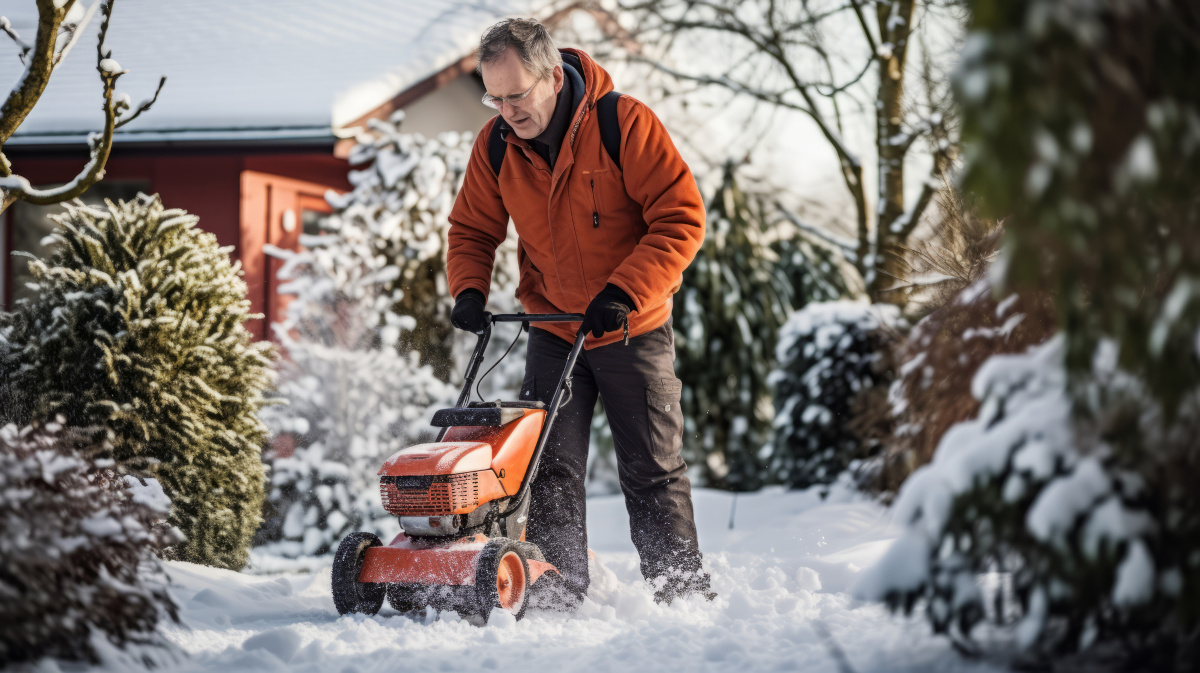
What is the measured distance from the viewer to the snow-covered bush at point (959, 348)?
2408mm

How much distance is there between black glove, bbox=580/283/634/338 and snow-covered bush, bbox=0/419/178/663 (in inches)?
54.8

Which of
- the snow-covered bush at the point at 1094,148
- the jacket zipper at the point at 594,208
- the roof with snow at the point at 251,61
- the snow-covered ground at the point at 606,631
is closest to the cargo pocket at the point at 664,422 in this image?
the snow-covered ground at the point at 606,631

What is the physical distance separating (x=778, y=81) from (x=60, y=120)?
614 cm

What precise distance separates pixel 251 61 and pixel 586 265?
5.92 m

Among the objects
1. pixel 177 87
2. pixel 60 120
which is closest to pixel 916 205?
pixel 177 87

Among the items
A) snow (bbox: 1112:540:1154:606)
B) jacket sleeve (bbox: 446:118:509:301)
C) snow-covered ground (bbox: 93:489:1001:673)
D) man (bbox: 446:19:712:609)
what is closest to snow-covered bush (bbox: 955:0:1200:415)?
snow (bbox: 1112:540:1154:606)

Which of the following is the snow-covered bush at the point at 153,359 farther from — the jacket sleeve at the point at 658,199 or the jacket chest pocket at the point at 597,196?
the jacket sleeve at the point at 658,199

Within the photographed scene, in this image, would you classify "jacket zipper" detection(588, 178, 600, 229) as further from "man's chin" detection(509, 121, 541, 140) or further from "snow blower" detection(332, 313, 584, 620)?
"snow blower" detection(332, 313, 584, 620)

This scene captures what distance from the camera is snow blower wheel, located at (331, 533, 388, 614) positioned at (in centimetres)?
311

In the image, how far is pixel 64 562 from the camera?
210cm

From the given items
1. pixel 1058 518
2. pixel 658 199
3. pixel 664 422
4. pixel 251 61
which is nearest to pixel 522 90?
pixel 658 199

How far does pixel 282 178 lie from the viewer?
7.76 metres

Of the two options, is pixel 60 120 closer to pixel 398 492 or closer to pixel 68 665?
pixel 398 492

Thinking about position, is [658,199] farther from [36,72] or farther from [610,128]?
[36,72]
